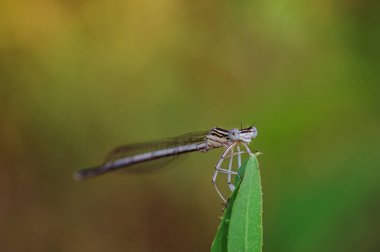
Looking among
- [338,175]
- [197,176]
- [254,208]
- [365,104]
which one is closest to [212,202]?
[197,176]

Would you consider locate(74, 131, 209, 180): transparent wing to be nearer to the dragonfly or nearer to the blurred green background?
the dragonfly

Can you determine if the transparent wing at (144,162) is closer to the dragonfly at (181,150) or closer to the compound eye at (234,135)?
the dragonfly at (181,150)

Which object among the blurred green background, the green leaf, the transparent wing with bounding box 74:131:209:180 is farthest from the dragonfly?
the blurred green background

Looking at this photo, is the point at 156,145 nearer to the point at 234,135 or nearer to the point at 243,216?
the point at 234,135

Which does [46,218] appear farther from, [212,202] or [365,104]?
[365,104]

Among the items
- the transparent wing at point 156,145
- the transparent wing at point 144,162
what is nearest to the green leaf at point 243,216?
the transparent wing at point 156,145

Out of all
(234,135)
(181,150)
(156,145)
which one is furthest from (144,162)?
(234,135)

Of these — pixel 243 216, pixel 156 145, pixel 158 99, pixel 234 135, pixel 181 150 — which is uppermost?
pixel 158 99
